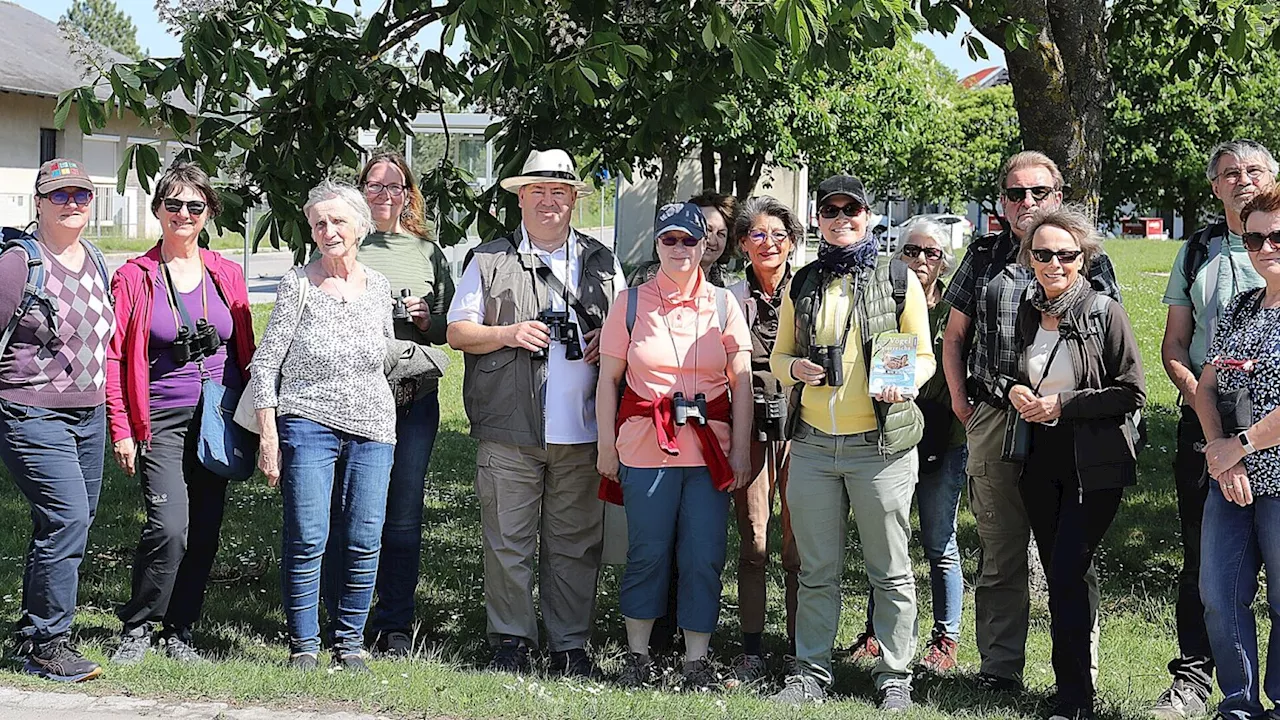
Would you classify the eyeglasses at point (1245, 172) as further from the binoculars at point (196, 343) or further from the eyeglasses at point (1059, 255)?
the binoculars at point (196, 343)

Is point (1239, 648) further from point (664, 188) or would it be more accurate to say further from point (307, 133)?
point (664, 188)

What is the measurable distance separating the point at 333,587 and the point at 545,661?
1.06 metres

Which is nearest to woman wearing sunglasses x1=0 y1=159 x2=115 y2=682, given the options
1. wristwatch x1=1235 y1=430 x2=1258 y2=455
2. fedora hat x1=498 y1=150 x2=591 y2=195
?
fedora hat x1=498 y1=150 x2=591 y2=195

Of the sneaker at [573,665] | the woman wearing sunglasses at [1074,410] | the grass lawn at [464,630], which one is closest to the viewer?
the woman wearing sunglasses at [1074,410]

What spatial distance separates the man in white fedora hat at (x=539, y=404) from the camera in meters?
5.62

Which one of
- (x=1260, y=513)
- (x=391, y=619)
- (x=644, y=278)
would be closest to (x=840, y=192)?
(x=644, y=278)

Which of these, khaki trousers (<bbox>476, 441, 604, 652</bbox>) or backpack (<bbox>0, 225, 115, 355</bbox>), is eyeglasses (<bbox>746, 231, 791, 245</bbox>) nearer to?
khaki trousers (<bbox>476, 441, 604, 652</bbox>)

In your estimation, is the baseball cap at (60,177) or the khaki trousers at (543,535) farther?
the khaki trousers at (543,535)

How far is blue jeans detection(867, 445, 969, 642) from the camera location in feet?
19.7

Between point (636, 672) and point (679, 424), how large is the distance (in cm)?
109

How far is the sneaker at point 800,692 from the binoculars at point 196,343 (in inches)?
106

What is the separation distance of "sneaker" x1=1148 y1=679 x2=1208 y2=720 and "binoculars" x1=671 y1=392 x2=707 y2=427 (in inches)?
81.3

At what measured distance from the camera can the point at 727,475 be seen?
5.40 metres

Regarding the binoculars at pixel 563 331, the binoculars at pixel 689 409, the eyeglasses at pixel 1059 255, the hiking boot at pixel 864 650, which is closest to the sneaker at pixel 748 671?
the hiking boot at pixel 864 650
